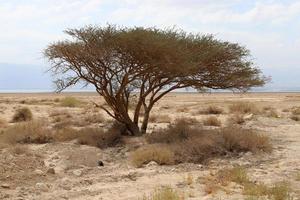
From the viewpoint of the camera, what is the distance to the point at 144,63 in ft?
64.8

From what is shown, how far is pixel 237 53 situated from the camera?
21594mm

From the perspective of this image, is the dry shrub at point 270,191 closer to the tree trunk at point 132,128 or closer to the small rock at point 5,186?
the small rock at point 5,186

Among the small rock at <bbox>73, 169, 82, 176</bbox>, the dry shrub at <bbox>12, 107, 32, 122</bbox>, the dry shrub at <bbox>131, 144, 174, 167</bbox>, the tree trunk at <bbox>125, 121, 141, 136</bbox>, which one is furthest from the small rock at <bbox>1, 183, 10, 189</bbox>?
the dry shrub at <bbox>12, 107, 32, 122</bbox>

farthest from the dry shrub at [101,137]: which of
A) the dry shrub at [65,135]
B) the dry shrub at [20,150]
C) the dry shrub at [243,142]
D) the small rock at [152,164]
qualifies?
the small rock at [152,164]

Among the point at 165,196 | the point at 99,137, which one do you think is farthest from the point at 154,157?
the point at 99,137

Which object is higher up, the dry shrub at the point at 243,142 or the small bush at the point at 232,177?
the dry shrub at the point at 243,142

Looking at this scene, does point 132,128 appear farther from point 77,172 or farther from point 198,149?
point 77,172

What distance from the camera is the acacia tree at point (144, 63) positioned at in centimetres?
1941

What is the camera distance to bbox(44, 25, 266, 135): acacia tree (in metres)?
19.4

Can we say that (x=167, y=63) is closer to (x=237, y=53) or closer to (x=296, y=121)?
(x=237, y=53)

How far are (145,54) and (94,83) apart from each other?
10.7ft

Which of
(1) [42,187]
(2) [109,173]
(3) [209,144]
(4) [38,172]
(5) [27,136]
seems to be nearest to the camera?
(1) [42,187]

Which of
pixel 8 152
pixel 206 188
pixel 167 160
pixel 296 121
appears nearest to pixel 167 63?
pixel 167 160

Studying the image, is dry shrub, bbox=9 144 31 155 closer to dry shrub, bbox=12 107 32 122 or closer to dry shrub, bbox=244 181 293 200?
dry shrub, bbox=244 181 293 200
